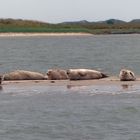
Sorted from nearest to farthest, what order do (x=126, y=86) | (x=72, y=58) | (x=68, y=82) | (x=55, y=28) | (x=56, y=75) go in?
(x=126, y=86) → (x=68, y=82) → (x=56, y=75) → (x=72, y=58) → (x=55, y=28)

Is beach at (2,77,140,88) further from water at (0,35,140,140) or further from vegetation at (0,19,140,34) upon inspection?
vegetation at (0,19,140,34)

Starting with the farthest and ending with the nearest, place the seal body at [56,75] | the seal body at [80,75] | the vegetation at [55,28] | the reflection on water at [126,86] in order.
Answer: the vegetation at [55,28]
the seal body at [56,75]
the seal body at [80,75]
the reflection on water at [126,86]

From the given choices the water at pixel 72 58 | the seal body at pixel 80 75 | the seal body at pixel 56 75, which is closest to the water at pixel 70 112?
the seal body at pixel 56 75

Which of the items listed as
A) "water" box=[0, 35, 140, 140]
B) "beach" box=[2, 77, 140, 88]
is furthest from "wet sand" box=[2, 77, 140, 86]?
"water" box=[0, 35, 140, 140]


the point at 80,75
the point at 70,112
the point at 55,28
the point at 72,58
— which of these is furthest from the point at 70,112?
the point at 55,28

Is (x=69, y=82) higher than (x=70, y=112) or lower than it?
lower

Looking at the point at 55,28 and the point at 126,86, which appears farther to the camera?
the point at 55,28

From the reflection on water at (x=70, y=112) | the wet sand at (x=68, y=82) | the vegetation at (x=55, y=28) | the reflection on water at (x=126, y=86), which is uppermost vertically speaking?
the reflection on water at (x=70, y=112)

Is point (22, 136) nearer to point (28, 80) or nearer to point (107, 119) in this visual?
point (107, 119)

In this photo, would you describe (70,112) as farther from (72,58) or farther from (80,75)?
(72,58)

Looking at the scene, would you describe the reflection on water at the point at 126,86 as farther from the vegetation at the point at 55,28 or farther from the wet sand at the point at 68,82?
the vegetation at the point at 55,28

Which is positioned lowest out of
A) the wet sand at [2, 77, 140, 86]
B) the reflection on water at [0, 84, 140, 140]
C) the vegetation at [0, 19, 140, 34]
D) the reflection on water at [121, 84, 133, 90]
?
the vegetation at [0, 19, 140, 34]

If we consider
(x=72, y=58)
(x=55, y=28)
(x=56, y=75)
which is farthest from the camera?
(x=55, y=28)

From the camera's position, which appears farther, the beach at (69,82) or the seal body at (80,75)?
the seal body at (80,75)
